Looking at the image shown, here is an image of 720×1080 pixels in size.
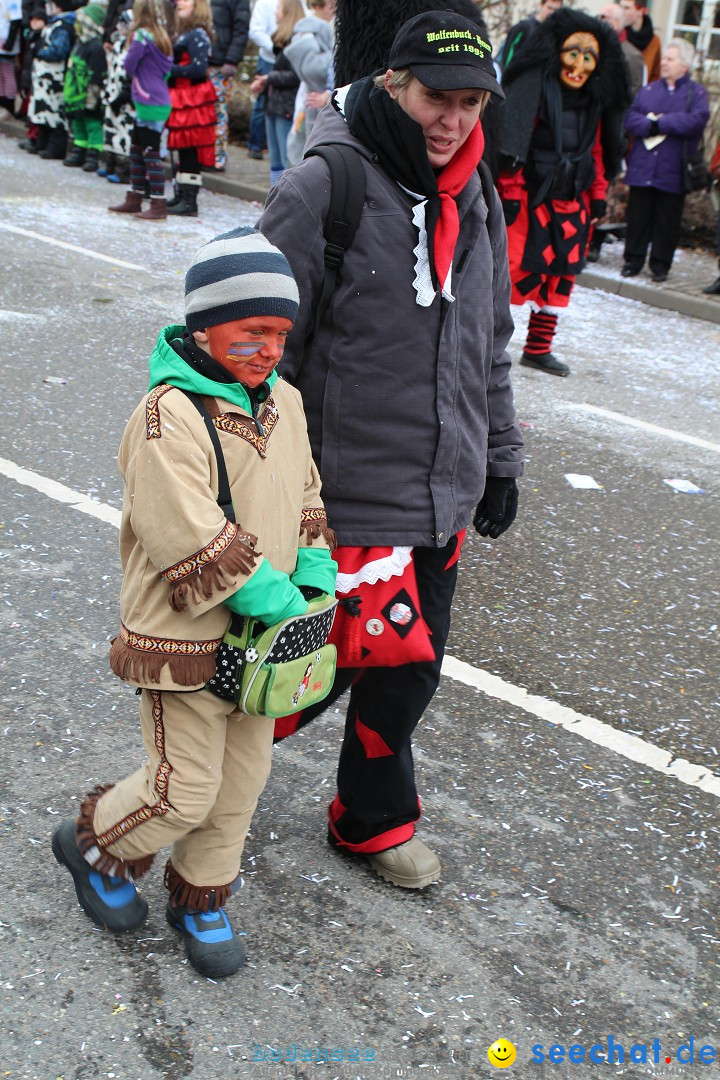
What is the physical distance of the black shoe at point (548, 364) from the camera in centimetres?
798

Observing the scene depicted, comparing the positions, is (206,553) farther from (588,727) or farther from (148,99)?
(148,99)

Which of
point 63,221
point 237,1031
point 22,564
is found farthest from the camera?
point 63,221

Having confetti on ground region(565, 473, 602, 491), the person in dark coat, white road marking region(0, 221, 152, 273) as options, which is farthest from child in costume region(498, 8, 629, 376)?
the person in dark coat

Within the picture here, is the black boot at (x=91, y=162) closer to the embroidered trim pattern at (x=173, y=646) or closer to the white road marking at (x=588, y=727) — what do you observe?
the white road marking at (x=588, y=727)

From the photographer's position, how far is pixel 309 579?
251 centimetres

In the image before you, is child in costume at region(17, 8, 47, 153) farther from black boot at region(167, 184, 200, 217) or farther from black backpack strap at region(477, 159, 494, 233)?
black backpack strap at region(477, 159, 494, 233)

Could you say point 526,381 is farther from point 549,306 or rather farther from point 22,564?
point 22,564

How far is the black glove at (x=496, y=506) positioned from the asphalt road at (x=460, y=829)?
0.81 metres

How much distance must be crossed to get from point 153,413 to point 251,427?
205 mm

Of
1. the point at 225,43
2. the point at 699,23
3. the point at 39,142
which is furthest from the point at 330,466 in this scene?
the point at 699,23

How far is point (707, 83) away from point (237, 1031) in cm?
1330

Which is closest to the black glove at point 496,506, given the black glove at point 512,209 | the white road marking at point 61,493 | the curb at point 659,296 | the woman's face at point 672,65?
the white road marking at point 61,493

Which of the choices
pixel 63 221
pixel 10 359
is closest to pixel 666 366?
pixel 10 359

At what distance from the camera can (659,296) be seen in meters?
10.6
